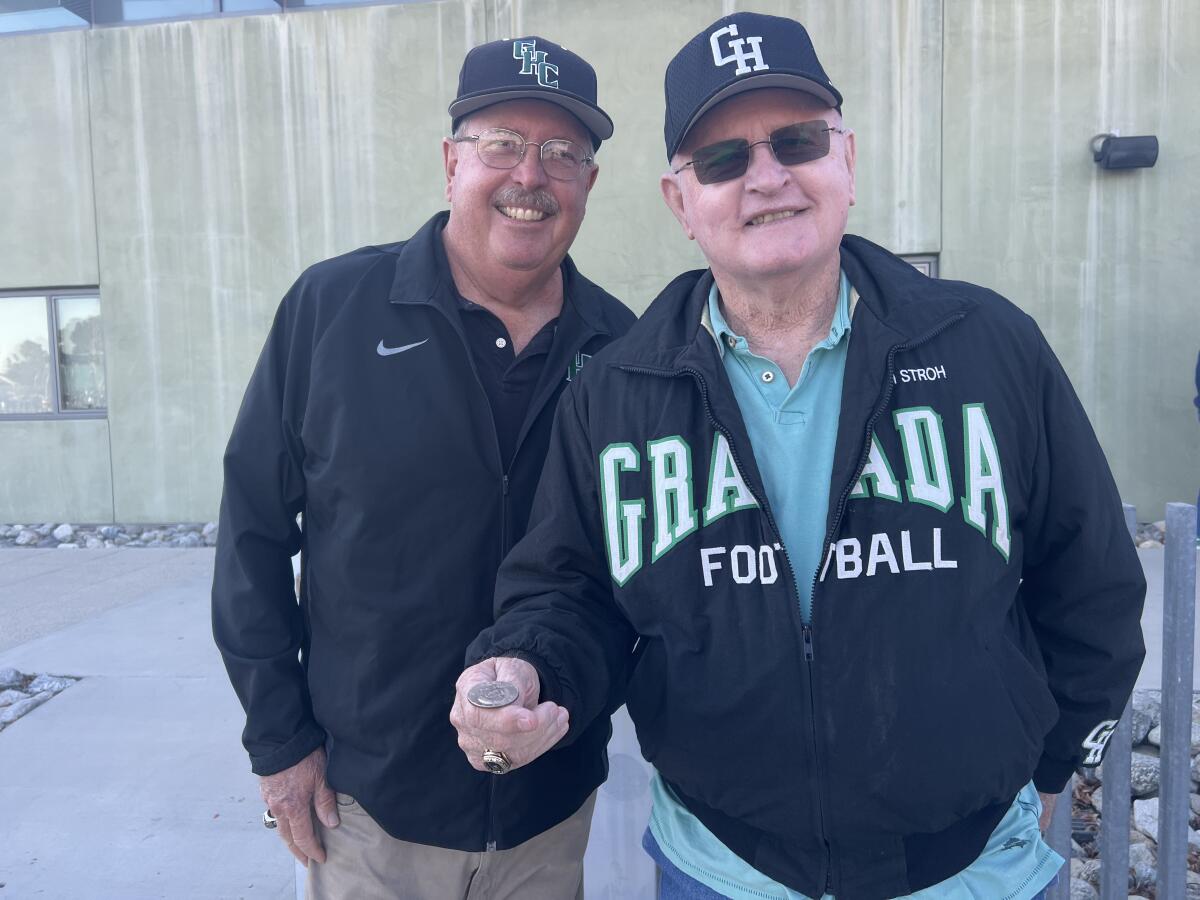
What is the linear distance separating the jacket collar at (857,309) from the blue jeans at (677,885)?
0.93 metres

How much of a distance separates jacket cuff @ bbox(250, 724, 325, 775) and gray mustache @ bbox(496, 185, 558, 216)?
1.27 m

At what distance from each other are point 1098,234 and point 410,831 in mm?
7868

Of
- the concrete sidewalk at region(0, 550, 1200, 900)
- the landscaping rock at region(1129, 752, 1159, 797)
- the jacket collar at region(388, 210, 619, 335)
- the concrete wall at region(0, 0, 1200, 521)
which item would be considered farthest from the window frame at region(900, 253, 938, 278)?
the jacket collar at region(388, 210, 619, 335)

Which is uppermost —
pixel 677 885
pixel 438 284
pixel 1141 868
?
pixel 438 284

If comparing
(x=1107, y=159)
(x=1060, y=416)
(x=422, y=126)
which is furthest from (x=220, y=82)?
(x=1060, y=416)

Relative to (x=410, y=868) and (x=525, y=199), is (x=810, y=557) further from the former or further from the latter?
(x=410, y=868)

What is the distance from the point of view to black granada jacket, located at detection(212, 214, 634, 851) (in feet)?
6.88

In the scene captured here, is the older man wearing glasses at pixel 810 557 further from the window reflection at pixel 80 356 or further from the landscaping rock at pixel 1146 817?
the window reflection at pixel 80 356

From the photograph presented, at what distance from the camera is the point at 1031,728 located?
1.65m

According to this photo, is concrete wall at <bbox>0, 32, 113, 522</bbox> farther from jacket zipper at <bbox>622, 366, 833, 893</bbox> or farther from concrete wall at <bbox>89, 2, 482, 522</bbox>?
jacket zipper at <bbox>622, 366, 833, 893</bbox>

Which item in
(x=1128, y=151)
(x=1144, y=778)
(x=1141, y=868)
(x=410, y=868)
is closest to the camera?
(x=410, y=868)

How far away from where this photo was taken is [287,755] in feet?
6.97

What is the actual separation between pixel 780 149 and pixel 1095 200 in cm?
736

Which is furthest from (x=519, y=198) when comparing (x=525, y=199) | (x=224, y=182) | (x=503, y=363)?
(x=224, y=182)
